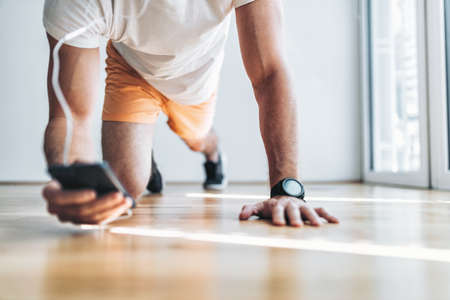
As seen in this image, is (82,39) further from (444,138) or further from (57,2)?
(444,138)

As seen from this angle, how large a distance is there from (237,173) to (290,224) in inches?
92.3

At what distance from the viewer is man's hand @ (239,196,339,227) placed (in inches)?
39.0

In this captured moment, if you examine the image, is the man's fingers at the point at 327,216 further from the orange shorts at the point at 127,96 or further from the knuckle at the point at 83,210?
the orange shorts at the point at 127,96

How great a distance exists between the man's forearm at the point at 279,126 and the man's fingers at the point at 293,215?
0.13m

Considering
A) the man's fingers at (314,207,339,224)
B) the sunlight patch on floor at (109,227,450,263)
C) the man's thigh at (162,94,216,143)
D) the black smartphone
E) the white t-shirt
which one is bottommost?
the sunlight patch on floor at (109,227,450,263)

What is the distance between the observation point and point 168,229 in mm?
1002

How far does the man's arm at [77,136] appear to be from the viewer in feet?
2.41

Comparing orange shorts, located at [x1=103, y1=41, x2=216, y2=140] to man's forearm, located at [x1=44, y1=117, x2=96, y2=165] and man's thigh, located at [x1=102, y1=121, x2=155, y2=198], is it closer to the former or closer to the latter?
man's thigh, located at [x1=102, y1=121, x2=155, y2=198]

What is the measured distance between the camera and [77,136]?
1052mm

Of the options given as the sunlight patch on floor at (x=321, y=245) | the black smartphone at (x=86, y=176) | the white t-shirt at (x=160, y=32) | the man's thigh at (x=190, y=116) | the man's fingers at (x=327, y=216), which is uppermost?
the white t-shirt at (x=160, y=32)

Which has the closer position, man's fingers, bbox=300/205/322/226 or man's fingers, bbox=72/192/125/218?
man's fingers, bbox=72/192/125/218

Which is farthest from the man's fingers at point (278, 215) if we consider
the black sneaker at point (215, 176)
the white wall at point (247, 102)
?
the white wall at point (247, 102)

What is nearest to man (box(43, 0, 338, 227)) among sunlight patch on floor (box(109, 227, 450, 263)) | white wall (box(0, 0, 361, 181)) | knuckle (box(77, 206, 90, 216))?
knuckle (box(77, 206, 90, 216))

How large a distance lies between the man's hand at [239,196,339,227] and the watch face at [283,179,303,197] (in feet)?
0.06
